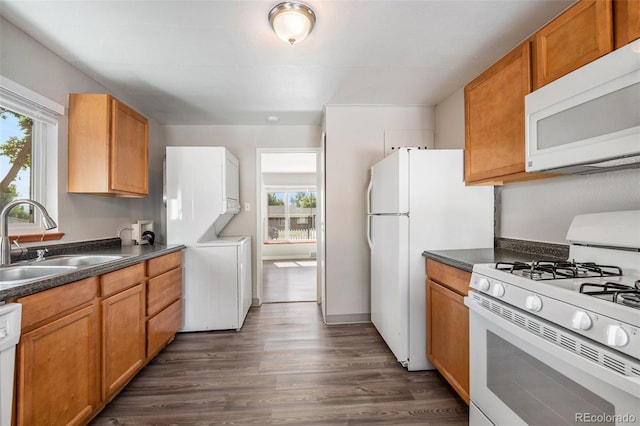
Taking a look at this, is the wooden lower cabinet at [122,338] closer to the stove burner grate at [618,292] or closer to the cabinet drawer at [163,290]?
the cabinet drawer at [163,290]

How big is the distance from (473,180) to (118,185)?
270 centimetres

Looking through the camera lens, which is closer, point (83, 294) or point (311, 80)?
point (83, 294)

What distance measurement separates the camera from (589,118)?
114cm

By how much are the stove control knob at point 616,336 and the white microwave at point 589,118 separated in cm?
65

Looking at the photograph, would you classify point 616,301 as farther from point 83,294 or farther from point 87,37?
point 87,37

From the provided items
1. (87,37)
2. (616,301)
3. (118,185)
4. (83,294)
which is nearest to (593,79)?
(616,301)

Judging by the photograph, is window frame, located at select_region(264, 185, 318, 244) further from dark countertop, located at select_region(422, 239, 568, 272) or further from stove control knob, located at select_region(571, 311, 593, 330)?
stove control knob, located at select_region(571, 311, 593, 330)

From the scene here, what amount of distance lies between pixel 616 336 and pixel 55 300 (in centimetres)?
207

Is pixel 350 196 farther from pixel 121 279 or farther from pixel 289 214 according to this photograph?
pixel 289 214

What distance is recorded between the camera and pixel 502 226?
2.12m

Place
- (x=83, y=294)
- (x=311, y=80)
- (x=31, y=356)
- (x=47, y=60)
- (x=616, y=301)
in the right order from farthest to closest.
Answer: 1. (x=311, y=80)
2. (x=47, y=60)
3. (x=83, y=294)
4. (x=31, y=356)
5. (x=616, y=301)

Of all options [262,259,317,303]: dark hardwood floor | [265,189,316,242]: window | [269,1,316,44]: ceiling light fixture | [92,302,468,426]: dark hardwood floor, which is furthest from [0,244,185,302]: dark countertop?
[265,189,316,242]: window

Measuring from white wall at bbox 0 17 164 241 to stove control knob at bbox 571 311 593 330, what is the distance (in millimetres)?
2922

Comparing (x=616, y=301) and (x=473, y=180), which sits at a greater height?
(x=473, y=180)
